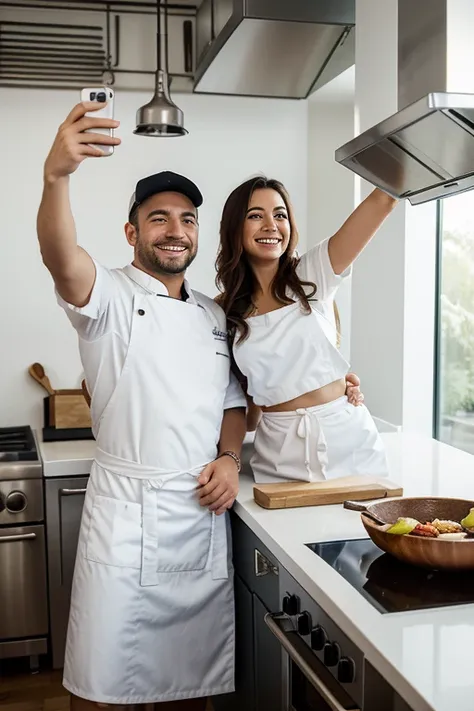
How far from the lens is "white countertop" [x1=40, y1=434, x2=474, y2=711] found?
1.01m

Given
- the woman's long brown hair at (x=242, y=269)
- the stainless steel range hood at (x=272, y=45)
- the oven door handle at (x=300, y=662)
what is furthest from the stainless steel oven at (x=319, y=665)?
the stainless steel range hood at (x=272, y=45)

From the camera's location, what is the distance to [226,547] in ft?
6.44

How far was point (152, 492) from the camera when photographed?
6.04ft

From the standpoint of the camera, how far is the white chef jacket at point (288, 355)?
195cm

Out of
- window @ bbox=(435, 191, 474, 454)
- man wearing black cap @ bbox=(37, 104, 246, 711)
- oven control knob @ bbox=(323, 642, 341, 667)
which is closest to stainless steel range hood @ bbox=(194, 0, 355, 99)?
window @ bbox=(435, 191, 474, 454)

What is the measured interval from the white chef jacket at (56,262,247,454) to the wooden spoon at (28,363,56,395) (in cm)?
128

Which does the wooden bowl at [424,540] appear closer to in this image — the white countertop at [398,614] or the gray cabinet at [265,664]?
the white countertop at [398,614]

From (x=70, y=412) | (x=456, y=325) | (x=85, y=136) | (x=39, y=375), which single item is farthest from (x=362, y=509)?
(x=39, y=375)

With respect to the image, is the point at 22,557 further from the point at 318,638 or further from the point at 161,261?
the point at 318,638

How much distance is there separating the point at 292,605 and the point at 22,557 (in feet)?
4.70

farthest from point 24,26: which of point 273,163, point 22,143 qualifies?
point 273,163

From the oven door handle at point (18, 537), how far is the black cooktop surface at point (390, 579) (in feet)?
4.60

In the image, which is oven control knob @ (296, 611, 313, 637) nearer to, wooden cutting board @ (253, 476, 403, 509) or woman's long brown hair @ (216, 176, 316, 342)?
wooden cutting board @ (253, 476, 403, 509)

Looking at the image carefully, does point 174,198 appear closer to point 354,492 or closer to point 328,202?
point 354,492
